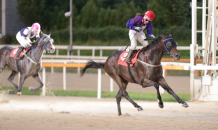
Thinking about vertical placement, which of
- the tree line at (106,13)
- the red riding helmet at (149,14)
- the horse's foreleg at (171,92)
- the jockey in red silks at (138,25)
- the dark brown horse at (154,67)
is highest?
the tree line at (106,13)

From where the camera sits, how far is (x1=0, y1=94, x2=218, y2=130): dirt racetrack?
432cm

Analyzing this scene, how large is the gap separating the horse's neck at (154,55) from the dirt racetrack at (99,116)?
0.75 m

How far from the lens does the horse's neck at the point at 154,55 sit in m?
5.17

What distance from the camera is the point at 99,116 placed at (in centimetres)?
526

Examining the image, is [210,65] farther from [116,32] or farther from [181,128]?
[116,32]

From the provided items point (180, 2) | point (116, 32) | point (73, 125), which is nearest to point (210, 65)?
point (73, 125)

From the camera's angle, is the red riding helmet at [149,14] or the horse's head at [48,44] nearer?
the red riding helmet at [149,14]

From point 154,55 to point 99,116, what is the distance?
1.12m

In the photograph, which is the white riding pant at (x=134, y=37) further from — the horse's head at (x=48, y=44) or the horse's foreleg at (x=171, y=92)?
the horse's head at (x=48, y=44)

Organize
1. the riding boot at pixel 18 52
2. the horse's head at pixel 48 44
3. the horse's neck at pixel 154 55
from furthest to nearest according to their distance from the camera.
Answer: the riding boot at pixel 18 52
the horse's head at pixel 48 44
the horse's neck at pixel 154 55

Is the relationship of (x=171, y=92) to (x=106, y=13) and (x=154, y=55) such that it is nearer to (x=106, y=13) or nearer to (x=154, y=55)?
(x=154, y=55)

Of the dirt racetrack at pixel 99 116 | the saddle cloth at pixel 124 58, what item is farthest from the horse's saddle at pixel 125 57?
the dirt racetrack at pixel 99 116

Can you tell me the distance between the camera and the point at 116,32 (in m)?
19.9

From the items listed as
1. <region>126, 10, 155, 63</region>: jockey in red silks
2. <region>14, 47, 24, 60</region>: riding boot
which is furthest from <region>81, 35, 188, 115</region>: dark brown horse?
<region>14, 47, 24, 60</region>: riding boot
